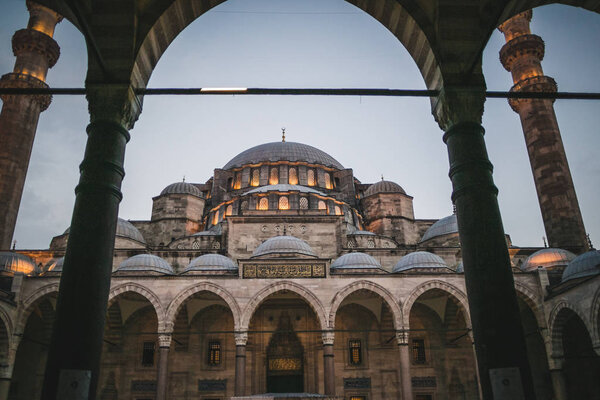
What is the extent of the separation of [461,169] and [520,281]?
13.5 meters

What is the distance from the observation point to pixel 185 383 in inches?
672

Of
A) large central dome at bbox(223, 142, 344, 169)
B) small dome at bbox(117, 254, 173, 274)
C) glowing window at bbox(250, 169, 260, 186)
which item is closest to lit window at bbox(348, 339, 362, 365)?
small dome at bbox(117, 254, 173, 274)

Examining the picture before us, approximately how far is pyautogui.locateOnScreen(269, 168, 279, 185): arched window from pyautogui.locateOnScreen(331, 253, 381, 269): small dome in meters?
10.1

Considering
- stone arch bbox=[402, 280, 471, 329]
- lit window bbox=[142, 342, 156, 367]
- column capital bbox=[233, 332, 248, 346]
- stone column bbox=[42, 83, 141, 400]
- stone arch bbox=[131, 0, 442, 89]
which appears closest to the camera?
stone column bbox=[42, 83, 141, 400]

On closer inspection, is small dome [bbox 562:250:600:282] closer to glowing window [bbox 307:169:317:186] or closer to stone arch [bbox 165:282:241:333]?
stone arch [bbox 165:282:241:333]

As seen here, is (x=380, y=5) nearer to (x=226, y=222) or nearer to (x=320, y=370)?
(x=320, y=370)

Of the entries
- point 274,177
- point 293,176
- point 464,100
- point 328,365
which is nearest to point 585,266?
point 328,365

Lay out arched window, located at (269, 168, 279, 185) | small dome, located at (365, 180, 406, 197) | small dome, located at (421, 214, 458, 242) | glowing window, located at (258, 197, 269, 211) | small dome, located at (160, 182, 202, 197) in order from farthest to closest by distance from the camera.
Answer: arched window, located at (269, 168, 279, 185) → small dome, located at (365, 180, 406, 197) → small dome, located at (160, 182, 202, 197) → glowing window, located at (258, 197, 269, 211) → small dome, located at (421, 214, 458, 242)

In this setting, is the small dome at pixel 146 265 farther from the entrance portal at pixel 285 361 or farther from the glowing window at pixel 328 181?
the glowing window at pixel 328 181

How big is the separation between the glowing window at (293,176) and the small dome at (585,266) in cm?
1511

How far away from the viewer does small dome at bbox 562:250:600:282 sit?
14394 millimetres

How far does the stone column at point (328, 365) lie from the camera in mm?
14094

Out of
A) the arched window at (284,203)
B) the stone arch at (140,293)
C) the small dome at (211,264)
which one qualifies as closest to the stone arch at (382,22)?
the stone arch at (140,293)

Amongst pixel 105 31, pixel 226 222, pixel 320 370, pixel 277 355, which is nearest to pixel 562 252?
pixel 320 370
